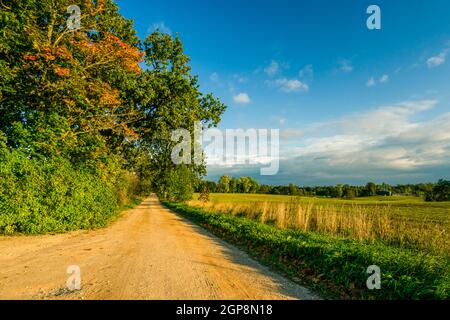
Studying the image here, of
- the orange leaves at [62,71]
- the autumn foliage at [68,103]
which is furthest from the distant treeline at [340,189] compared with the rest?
the orange leaves at [62,71]

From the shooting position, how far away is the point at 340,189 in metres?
102

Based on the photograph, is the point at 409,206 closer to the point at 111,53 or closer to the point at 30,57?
the point at 111,53

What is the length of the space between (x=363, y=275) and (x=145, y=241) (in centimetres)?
837

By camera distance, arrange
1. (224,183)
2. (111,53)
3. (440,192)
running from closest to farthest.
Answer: (111,53)
(440,192)
(224,183)

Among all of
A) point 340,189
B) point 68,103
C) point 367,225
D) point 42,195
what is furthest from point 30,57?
point 340,189

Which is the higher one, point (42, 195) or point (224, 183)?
point (42, 195)

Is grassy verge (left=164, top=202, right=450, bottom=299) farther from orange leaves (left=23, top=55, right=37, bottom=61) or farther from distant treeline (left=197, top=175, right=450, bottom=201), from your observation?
distant treeline (left=197, top=175, right=450, bottom=201)

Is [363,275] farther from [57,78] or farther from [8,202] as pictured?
[57,78]

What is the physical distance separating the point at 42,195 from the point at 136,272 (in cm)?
824

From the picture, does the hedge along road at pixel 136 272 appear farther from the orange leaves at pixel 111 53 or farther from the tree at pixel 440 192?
the tree at pixel 440 192

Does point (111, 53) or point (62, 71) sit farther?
point (111, 53)

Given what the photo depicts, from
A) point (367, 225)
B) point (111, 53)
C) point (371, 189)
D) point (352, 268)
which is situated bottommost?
point (352, 268)

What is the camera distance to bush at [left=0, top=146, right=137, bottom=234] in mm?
11503

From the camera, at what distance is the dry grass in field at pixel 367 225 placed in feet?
30.7
